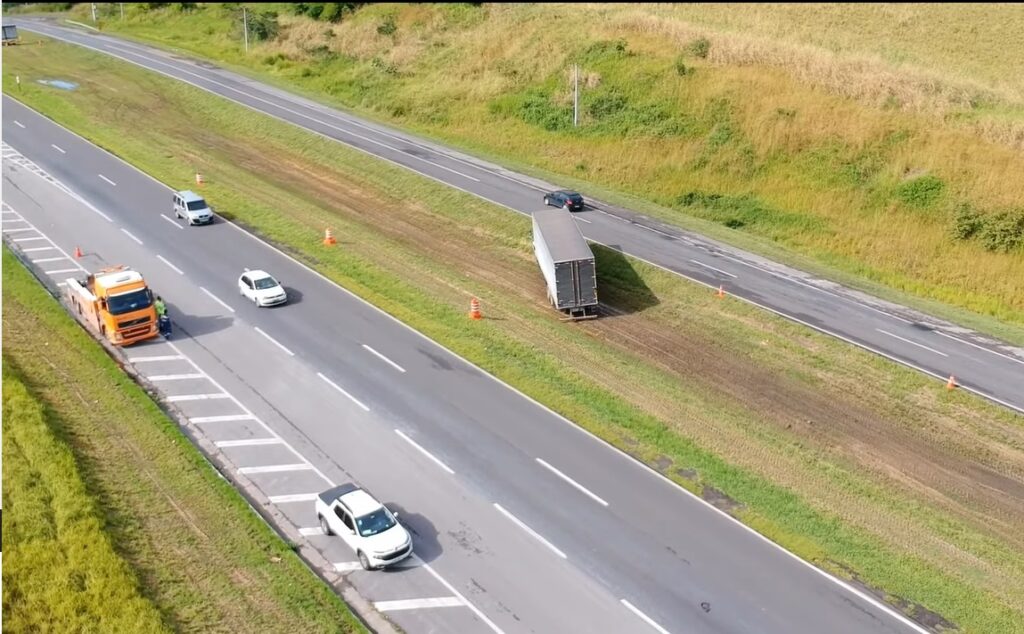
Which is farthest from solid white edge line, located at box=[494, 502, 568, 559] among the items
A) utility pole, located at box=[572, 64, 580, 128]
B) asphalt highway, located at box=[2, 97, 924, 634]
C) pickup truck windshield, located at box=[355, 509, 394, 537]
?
utility pole, located at box=[572, 64, 580, 128]

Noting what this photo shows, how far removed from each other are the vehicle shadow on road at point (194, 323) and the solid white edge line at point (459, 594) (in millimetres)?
17793

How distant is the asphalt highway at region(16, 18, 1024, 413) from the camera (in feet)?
122

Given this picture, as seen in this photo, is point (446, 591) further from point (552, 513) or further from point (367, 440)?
point (367, 440)

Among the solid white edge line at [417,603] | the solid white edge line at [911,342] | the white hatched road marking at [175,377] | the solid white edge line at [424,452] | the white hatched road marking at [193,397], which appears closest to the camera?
the solid white edge line at [417,603]

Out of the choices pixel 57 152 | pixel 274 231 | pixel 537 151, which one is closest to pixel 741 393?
pixel 274 231

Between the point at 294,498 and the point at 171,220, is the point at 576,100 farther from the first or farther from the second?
the point at 294,498

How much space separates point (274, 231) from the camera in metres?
48.4

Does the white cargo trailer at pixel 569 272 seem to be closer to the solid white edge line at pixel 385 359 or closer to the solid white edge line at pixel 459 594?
the solid white edge line at pixel 385 359

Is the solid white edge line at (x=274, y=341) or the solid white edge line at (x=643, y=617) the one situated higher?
the solid white edge line at (x=274, y=341)

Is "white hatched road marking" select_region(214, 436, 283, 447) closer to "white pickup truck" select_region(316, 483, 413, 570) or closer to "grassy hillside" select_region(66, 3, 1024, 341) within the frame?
"white pickup truck" select_region(316, 483, 413, 570)

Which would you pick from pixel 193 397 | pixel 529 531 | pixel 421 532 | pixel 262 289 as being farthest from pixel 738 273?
pixel 193 397

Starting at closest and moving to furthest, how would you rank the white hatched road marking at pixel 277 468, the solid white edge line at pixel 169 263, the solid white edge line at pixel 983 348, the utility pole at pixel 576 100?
1. the white hatched road marking at pixel 277 468
2. the solid white edge line at pixel 983 348
3. the solid white edge line at pixel 169 263
4. the utility pole at pixel 576 100

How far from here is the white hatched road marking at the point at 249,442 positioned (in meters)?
29.3

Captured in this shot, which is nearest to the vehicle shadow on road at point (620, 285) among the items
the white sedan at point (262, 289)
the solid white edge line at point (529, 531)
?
the white sedan at point (262, 289)
